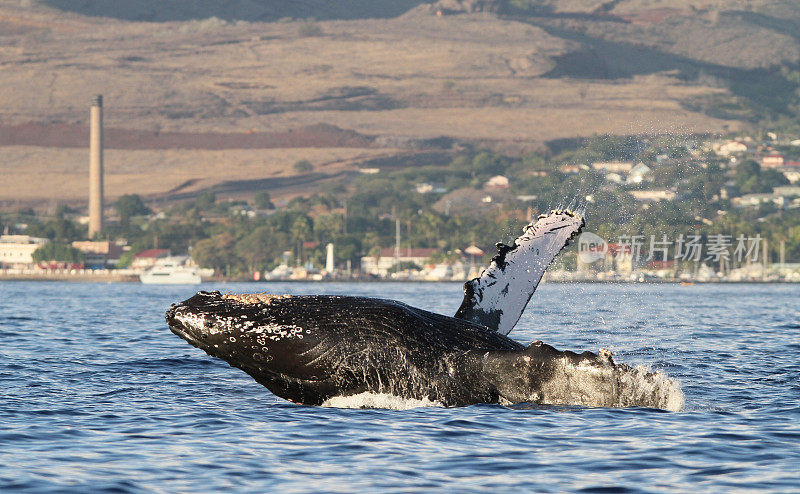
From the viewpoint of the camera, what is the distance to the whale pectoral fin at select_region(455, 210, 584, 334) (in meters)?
14.7

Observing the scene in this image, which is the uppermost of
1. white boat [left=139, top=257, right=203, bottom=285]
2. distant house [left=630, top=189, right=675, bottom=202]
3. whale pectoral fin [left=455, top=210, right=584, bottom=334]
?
distant house [left=630, top=189, right=675, bottom=202]

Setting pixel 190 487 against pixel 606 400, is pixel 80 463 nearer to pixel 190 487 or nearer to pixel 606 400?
pixel 190 487

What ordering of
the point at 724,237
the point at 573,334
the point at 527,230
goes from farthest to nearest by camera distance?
the point at 724,237
the point at 573,334
the point at 527,230

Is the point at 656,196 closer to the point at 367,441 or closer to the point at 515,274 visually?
the point at 515,274

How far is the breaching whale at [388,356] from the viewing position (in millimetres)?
12703

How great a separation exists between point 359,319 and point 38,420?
12.3 ft

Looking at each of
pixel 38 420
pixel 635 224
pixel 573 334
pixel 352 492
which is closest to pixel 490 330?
pixel 352 492

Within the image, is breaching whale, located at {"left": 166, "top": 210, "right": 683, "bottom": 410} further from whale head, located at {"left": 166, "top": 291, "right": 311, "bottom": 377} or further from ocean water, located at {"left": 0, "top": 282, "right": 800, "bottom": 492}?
ocean water, located at {"left": 0, "top": 282, "right": 800, "bottom": 492}

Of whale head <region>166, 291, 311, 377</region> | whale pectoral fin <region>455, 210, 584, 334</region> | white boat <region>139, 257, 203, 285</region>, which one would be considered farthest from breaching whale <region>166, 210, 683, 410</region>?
white boat <region>139, 257, 203, 285</region>

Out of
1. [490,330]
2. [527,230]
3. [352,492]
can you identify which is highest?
[527,230]

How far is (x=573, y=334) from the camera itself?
92.5ft

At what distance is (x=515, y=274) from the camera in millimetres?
15109

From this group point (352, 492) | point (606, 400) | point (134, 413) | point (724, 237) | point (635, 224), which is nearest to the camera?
point (352, 492)

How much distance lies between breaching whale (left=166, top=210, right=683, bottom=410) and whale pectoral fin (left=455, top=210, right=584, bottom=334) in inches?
37.1
